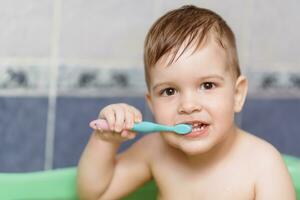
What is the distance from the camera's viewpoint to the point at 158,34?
3.70ft

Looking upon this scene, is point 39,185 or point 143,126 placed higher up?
point 143,126

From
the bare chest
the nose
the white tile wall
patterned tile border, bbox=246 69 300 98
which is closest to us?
the nose

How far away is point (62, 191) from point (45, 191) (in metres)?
0.03

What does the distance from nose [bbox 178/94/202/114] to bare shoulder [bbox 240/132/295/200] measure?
0.18 metres

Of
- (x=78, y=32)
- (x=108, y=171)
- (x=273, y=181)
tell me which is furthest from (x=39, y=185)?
(x=273, y=181)

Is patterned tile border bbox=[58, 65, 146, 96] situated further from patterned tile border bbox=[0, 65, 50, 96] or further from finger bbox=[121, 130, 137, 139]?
finger bbox=[121, 130, 137, 139]

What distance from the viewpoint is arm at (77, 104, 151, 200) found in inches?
44.6

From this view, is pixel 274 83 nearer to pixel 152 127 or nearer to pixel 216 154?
pixel 216 154

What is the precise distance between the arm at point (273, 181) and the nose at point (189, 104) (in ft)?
0.62

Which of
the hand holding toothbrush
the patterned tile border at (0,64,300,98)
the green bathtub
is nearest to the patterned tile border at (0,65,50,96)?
the patterned tile border at (0,64,300,98)

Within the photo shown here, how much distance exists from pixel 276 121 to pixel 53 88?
24.1 inches

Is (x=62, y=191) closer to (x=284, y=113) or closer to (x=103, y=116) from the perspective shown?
(x=103, y=116)

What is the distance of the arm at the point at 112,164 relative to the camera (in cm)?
113

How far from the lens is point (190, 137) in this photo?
3.64ft
